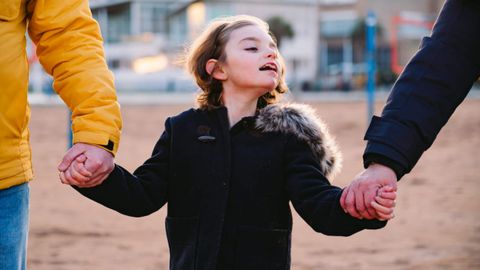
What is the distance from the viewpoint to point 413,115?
2.17 meters

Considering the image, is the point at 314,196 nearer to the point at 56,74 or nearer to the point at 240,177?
the point at 240,177

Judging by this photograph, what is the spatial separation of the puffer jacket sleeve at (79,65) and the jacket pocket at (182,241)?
0.38 m

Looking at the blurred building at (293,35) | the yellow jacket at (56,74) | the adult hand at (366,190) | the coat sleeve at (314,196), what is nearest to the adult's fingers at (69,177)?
the yellow jacket at (56,74)

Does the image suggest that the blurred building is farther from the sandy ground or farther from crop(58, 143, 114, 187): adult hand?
crop(58, 143, 114, 187): adult hand

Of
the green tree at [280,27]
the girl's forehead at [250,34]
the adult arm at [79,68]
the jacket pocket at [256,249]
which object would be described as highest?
the green tree at [280,27]

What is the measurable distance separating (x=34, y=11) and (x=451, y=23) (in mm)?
1282

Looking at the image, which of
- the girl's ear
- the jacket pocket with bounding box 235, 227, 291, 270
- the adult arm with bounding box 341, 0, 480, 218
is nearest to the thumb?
the jacket pocket with bounding box 235, 227, 291, 270

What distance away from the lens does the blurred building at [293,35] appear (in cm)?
4716

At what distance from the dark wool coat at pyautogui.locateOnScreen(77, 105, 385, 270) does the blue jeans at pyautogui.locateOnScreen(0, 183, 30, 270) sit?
0.92 ft

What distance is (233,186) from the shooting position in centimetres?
262

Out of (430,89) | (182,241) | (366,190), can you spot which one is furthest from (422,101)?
(182,241)

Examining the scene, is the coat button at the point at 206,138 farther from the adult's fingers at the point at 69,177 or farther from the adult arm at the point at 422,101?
the adult arm at the point at 422,101

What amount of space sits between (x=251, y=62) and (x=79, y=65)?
25.8 inches

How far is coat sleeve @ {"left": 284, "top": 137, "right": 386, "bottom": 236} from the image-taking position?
237 cm
